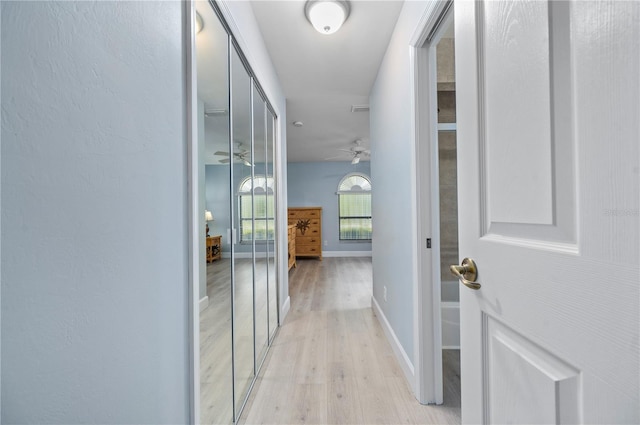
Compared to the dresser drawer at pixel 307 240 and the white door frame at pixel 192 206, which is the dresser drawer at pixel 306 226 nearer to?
the dresser drawer at pixel 307 240

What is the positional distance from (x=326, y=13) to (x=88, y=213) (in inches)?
73.9

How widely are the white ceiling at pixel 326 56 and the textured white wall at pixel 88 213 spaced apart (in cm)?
144

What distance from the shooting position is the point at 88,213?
Result: 1.83 feet

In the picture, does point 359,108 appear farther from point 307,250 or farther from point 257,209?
point 307,250

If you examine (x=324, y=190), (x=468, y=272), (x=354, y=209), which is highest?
(x=324, y=190)

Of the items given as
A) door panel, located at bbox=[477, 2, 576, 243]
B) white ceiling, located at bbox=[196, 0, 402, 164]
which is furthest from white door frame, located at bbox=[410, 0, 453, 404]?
door panel, located at bbox=[477, 2, 576, 243]

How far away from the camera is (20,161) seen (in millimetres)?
438

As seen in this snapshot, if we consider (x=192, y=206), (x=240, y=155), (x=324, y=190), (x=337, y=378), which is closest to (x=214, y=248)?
(x=192, y=206)

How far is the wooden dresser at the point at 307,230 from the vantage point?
7191 mm

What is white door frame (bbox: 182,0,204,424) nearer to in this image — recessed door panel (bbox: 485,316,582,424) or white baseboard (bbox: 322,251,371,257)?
recessed door panel (bbox: 485,316,582,424)

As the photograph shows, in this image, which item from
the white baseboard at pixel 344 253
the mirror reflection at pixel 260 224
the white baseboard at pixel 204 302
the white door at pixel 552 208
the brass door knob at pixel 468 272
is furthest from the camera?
the white baseboard at pixel 344 253

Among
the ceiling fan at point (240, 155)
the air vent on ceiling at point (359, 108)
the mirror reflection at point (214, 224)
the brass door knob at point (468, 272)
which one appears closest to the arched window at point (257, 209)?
the ceiling fan at point (240, 155)

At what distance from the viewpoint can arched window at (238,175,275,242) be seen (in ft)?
5.63

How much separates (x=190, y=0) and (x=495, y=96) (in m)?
1.00
